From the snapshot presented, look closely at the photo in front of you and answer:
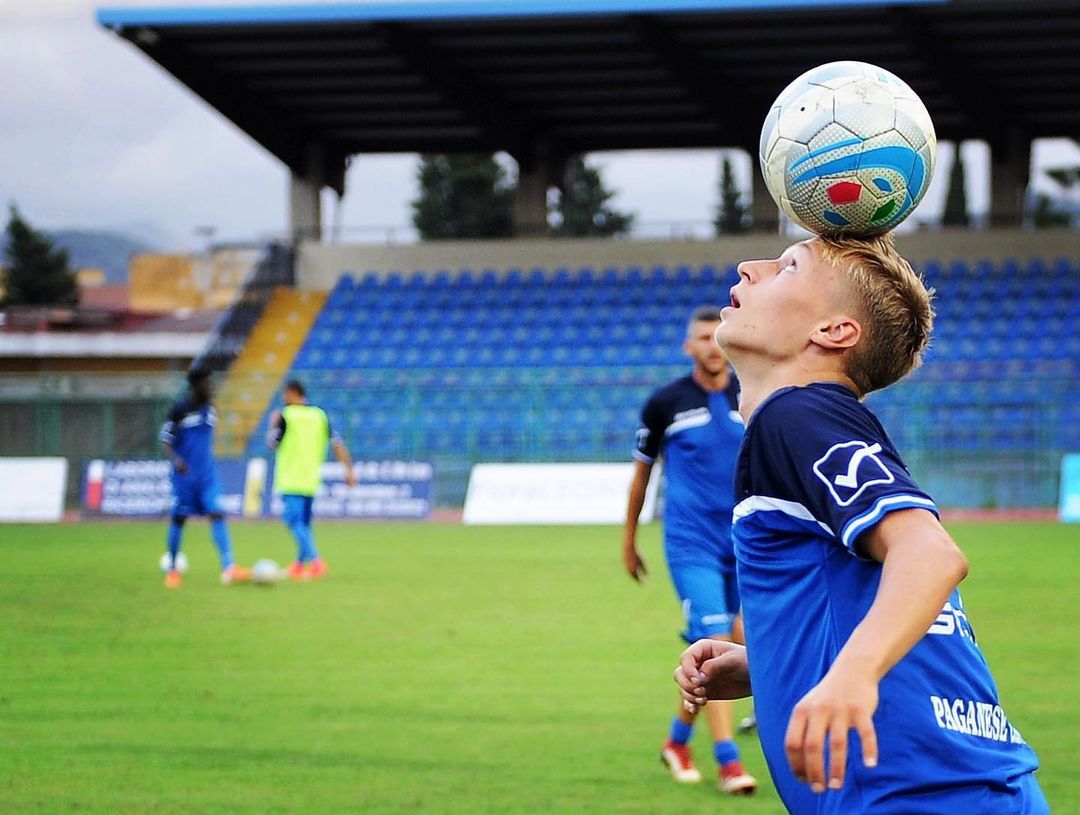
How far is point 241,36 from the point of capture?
31484 millimetres

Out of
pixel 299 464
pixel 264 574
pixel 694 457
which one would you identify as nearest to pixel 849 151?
pixel 694 457

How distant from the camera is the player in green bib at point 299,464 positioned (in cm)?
1706

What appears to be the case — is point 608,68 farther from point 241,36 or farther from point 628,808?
point 628,808

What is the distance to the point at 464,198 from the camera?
74812 millimetres

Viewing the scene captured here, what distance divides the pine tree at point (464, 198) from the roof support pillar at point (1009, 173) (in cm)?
3991

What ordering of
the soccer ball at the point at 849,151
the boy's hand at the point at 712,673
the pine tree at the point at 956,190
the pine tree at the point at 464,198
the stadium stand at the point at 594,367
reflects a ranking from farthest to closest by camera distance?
the pine tree at the point at 464,198
the pine tree at the point at 956,190
the stadium stand at the point at 594,367
the soccer ball at the point at 849,151
the boy's hand at the point at 712,673

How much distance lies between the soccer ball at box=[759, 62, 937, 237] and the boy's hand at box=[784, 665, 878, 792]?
3.55 feet

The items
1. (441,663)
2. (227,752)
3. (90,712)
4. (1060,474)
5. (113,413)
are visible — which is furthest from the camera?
(113,413)

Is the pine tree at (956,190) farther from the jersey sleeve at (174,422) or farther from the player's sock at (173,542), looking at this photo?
the player's sock at (173,542)

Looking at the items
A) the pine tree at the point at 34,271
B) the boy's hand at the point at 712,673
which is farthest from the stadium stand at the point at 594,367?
the pine tree at the point at 34,271

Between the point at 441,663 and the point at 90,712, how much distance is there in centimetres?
261

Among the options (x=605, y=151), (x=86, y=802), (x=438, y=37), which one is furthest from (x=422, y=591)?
(x=605, y=151)

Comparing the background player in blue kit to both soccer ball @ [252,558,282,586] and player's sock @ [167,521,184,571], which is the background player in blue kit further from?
player's sock @ [167,521,184,571]

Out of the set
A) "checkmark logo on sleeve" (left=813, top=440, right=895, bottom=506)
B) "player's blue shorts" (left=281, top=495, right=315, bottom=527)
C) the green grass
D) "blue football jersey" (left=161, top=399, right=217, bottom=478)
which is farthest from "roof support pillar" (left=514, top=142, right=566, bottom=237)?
"checkmark logo on sleeve" (left=813, top=440, right=895, bottom=506)
